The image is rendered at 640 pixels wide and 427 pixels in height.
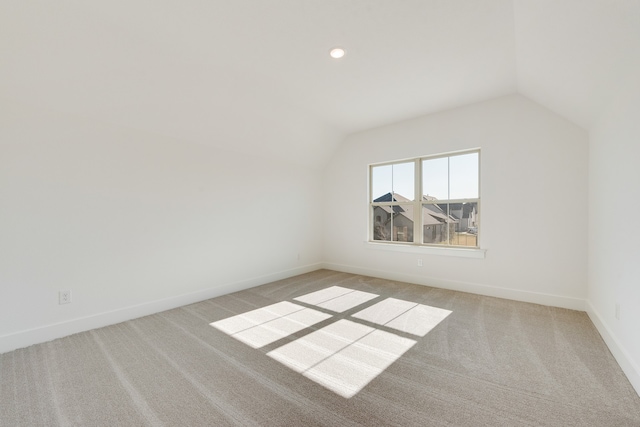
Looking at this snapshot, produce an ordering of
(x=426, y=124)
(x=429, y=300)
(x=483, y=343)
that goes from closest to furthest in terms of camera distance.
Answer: (x=483, y=343) < (x=429, y=300) < (x=426, y=124)

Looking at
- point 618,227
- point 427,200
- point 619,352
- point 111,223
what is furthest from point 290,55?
point 619,352

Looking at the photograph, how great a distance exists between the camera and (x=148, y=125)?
2969 millimetres

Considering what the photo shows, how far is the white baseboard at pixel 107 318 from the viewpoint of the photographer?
2.27 m

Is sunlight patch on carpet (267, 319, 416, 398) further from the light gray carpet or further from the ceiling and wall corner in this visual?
the ceiling and wall corner

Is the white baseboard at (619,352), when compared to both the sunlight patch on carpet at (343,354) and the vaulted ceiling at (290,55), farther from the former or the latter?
the vaulted ceiling at (290,55)

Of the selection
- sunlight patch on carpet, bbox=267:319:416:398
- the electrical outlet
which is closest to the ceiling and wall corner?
the electrical outlet

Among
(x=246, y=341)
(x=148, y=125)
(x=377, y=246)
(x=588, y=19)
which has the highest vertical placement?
(x=588, y=19)

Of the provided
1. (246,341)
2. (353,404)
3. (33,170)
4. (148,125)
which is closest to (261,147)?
(148,125)

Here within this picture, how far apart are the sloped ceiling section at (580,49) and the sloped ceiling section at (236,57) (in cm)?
17

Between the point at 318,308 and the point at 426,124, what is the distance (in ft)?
10.3

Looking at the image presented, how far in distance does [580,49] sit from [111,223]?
14.4 feet

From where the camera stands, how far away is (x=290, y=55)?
98.3 inches

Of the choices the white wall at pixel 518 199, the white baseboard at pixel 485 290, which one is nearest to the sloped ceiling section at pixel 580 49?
the white wall at pixel 518 199

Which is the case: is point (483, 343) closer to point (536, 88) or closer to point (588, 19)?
point (588, 19)
